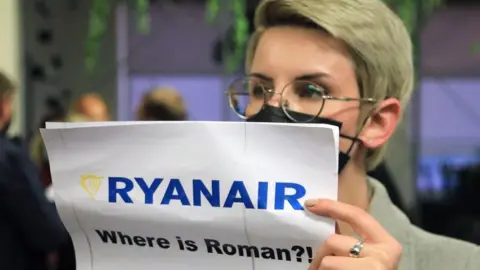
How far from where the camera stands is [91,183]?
0.99m

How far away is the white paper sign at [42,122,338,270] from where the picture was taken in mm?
917

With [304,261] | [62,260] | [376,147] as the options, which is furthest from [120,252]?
[62,260]

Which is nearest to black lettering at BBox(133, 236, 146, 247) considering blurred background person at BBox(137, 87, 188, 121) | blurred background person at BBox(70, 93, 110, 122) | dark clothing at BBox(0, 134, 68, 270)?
dark clothing at BBox(0, 134, 68, 270)

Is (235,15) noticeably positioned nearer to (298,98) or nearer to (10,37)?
(298,98)

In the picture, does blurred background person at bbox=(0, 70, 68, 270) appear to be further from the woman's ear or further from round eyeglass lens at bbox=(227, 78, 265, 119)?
the woman's ear

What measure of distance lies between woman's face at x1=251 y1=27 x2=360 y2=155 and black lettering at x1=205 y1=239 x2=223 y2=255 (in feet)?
0.75

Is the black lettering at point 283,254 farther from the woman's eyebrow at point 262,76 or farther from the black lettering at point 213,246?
the woman's eyebrow at point 262,76

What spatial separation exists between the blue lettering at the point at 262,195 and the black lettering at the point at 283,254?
7 centimetres

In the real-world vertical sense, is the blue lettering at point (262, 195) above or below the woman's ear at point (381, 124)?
below

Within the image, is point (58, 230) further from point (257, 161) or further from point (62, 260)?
point (257, 161)

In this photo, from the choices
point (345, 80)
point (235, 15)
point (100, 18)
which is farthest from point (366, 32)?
point (100, 18)

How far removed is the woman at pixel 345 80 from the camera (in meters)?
1.07

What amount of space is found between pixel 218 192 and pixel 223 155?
5cm

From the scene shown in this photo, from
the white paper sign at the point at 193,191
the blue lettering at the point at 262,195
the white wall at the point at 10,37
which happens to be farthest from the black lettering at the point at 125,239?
the white wall at the point at 10,37
